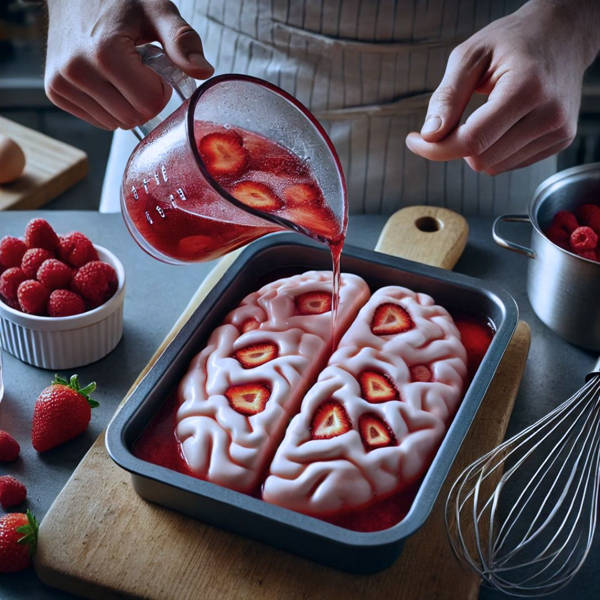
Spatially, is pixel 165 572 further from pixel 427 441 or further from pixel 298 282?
Result: pixel 298 282

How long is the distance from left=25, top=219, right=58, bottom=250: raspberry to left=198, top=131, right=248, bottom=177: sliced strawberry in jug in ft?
1.44

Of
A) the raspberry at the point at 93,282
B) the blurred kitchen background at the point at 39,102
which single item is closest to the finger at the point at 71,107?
the raspberry at the point at 93,282

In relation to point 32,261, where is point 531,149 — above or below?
above

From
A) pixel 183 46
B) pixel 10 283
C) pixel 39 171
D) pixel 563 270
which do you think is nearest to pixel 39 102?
pixel 39 171

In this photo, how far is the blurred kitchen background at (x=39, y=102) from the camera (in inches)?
121

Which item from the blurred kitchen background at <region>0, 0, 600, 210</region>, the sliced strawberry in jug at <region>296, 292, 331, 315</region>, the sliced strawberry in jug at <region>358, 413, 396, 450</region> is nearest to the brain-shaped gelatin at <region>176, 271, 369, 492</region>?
the sliced strawberry in jug at <region>296, 292, 331, 315</region>

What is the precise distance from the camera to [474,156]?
55.3 inches

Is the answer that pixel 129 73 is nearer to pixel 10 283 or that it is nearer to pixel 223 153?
pixel 223 153

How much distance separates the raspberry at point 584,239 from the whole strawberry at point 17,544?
1018 mm

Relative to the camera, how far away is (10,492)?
129 cm

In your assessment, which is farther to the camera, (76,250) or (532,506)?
(76,250)

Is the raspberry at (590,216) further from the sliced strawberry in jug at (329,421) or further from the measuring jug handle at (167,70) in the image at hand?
the measuring jug handle at (167,70)

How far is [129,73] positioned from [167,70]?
82 mm

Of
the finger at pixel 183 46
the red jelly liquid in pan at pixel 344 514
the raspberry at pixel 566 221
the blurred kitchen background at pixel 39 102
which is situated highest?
the finger at pixel 183 46
